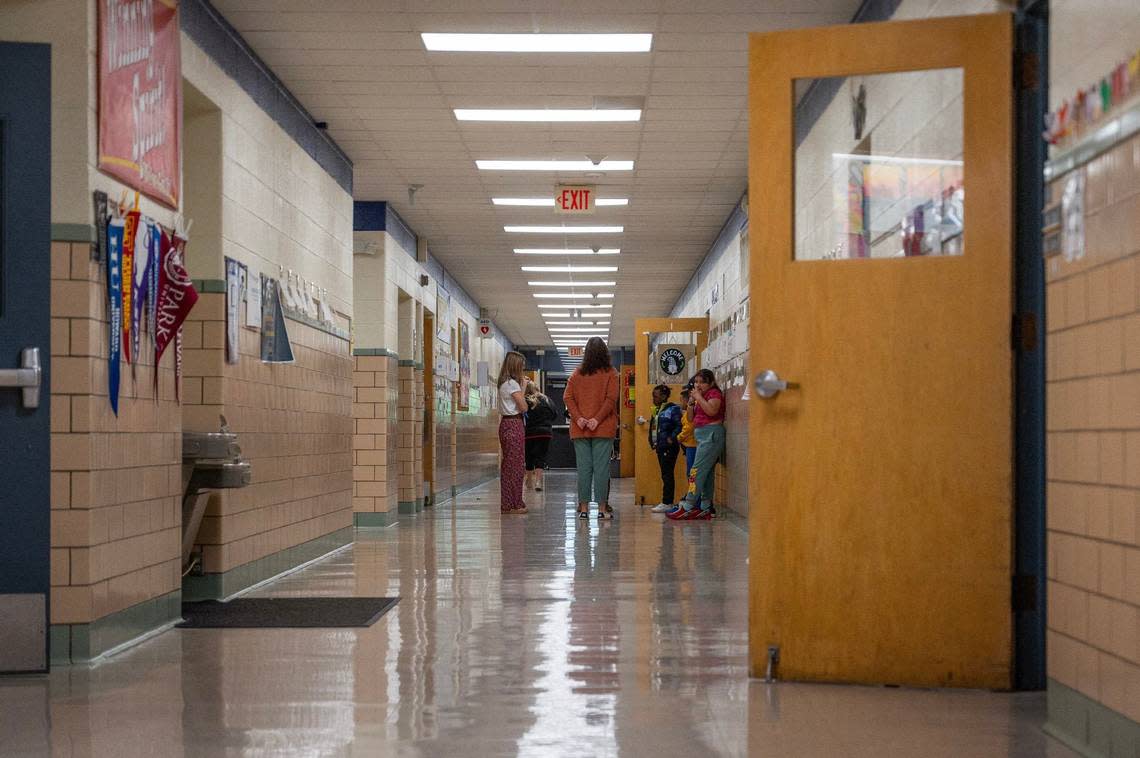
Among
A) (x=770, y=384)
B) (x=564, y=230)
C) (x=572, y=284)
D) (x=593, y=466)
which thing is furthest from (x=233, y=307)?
(x=572, y=284)

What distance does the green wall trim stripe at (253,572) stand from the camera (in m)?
6.18

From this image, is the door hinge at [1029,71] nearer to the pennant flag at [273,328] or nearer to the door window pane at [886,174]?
the door window pane at [886,174]

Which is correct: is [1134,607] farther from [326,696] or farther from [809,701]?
[326,696]

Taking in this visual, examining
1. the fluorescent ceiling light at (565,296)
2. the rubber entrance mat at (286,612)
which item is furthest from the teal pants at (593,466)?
the fluorescent ceiling light at (565,296)

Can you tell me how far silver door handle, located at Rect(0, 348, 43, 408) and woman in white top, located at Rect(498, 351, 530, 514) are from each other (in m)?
7.67

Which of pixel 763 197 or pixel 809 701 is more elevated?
pixel 763 197

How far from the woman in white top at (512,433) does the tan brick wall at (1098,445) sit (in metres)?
8.71

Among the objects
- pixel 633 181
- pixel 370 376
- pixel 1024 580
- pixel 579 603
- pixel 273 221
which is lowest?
pixel 579 603

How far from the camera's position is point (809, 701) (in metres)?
3.73

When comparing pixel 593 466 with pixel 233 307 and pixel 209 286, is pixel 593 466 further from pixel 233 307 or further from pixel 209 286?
pixel 209 286

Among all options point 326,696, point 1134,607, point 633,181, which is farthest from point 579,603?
point 633,181

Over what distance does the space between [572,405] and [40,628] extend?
23.5 ft

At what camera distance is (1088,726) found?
3139mm

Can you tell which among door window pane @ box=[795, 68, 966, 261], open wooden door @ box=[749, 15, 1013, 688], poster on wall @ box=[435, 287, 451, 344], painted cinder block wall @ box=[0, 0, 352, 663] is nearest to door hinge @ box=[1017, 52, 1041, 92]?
open wooden door @ box=[749, 15, 1013, 688]
